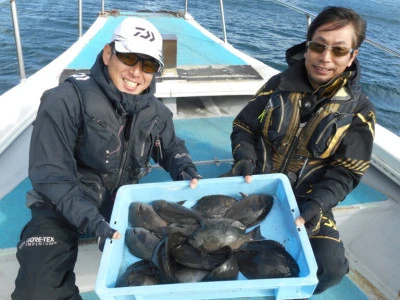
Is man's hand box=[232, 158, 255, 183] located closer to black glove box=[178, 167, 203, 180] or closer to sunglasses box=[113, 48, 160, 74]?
black glove box=[178, 167, 203, 180]

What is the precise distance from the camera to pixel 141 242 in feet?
7.00

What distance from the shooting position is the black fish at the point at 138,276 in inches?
72.2

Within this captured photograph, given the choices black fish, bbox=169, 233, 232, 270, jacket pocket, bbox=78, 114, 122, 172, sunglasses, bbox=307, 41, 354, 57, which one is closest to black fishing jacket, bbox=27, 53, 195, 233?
jacket pocket, bbox=78, 114, 122, 172

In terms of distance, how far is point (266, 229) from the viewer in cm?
232

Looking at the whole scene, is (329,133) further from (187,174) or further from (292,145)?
(187,174)

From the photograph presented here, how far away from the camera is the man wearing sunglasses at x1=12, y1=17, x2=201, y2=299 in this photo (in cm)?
213

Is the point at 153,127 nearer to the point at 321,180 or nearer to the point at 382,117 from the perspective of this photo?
the point at 321,180

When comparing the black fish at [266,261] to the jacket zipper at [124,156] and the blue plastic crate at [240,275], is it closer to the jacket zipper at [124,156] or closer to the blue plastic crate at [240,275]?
the blue plastic crate at [240,275]

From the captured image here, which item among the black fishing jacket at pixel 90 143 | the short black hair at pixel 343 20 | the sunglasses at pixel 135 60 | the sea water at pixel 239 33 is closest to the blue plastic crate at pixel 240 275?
the black fishing jacket at pixel 90 143

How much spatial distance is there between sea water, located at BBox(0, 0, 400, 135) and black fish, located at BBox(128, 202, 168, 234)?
5.83m

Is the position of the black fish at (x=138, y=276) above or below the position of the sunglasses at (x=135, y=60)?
below

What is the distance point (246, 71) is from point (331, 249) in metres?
3.43

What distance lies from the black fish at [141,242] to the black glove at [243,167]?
0.88 m

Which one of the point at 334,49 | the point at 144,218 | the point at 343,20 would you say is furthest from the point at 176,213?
the point at 343,20
